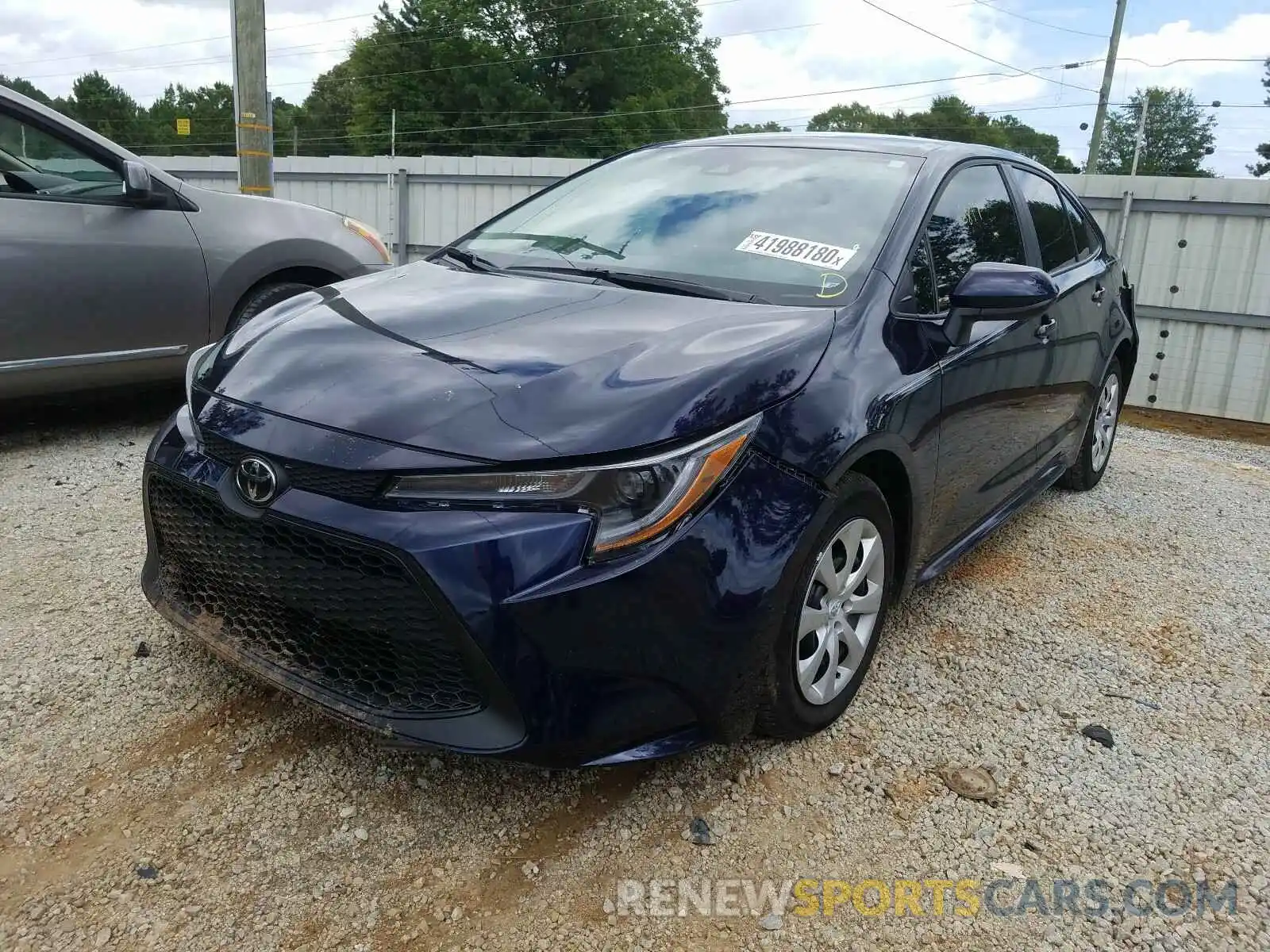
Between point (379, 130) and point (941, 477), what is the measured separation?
185 ft

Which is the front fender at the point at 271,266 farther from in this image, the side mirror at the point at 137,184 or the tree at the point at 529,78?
the tree at the point at 529,78

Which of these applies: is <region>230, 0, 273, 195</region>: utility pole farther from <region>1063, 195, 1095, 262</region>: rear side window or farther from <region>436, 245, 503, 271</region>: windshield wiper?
<region>1063, 195, 1095, 262</region>: rear side window

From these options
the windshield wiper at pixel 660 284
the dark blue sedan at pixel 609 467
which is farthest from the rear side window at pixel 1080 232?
the windshield wiper at pixel 660 284

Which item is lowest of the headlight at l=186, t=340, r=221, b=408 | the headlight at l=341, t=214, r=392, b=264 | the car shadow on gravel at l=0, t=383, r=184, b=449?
the car shadow on gravel at l=0, t=383, r=184, b=449

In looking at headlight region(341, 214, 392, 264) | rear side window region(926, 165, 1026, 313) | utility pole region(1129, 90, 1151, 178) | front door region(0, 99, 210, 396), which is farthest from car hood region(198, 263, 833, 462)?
utility pole region(1129, 90, 1151, 178)

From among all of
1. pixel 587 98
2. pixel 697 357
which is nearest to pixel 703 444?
pixel 697 357

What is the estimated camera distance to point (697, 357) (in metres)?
2.16

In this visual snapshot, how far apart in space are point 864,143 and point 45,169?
3.71 metres

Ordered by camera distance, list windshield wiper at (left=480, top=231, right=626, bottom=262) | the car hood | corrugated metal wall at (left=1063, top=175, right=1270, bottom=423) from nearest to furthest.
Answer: the car hood, windshield wiper at (left=480, top=231, right=626, bottom=262), corrugated metal wall at (left=1063, top=175, right=1270, bottom=423)

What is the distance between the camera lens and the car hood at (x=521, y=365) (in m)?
1.96

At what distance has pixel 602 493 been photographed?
190 centimetres

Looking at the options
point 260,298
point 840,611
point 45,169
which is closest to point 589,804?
point 840,611

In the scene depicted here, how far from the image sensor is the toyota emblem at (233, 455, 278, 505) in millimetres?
2004

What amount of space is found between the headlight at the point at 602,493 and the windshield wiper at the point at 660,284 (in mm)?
821
